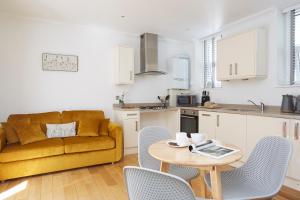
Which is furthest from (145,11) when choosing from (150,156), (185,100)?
(150,156)

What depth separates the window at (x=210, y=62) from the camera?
4672mm

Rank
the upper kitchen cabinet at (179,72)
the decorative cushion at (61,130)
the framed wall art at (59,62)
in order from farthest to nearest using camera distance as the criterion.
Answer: the upper kitchen cabinet at (179,72), the framed wall art at (59,62), the decorative cushion at (61,130)

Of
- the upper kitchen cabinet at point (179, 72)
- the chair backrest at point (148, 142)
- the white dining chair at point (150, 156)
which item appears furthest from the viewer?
the upper kitchen cabinet at point (179, 72)

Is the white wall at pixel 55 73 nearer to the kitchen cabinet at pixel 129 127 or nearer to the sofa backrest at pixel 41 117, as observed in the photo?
the sofa backrest at pixel 41 117

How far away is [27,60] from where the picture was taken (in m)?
3.65

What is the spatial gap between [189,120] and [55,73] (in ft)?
9.08

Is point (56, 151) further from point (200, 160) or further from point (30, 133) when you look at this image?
point (200, 160)

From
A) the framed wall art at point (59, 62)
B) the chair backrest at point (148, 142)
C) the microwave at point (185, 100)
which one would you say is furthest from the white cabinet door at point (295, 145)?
the framed wall art at point (59, 62)

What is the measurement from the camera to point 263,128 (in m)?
2.83

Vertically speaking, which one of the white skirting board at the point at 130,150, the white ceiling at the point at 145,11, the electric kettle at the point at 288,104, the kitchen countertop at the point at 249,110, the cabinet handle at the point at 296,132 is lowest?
the white skirting board at the point at 130,150

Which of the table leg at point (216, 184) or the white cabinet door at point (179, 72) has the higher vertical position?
the white cabinet door at point (179, 72)

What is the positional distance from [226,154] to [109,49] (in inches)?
138

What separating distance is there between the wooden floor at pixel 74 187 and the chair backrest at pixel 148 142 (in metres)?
0.63

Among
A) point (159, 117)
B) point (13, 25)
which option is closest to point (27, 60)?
point (13, 25)
